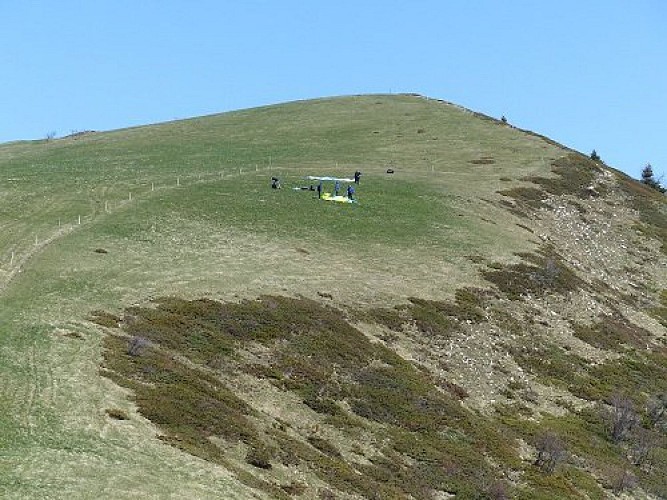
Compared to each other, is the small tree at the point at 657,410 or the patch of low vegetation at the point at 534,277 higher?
the patch of low vegetation at the point at 534,277

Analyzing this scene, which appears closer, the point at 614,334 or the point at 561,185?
the point at 614,334

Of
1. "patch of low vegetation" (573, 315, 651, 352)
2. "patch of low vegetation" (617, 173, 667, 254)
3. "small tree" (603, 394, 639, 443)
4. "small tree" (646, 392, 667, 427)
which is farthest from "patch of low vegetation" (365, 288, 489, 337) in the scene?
"patch of low vegetation" (617, 173, 667, 254)

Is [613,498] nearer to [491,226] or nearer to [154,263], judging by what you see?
[154,263]

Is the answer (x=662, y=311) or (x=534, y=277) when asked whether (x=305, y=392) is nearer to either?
(x=534, y=277)

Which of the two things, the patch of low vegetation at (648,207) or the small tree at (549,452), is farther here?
the patch of low vegetation at (648,207)

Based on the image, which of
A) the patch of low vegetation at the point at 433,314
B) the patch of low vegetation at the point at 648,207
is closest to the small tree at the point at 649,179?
the patch of low vegetation at the point at 648,207

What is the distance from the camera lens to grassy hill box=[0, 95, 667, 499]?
108ft

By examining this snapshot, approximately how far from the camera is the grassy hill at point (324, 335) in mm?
32875

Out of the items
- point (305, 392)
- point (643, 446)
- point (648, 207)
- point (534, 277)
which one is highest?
point (648, 207)

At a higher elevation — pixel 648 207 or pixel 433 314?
pixel 648 207

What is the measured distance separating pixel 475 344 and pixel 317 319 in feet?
41.7

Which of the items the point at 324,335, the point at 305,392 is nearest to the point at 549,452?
the point at 305,392

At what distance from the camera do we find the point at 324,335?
50.8 m

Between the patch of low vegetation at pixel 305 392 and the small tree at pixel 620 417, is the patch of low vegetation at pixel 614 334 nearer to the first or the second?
the small tree at pixel 620 417
